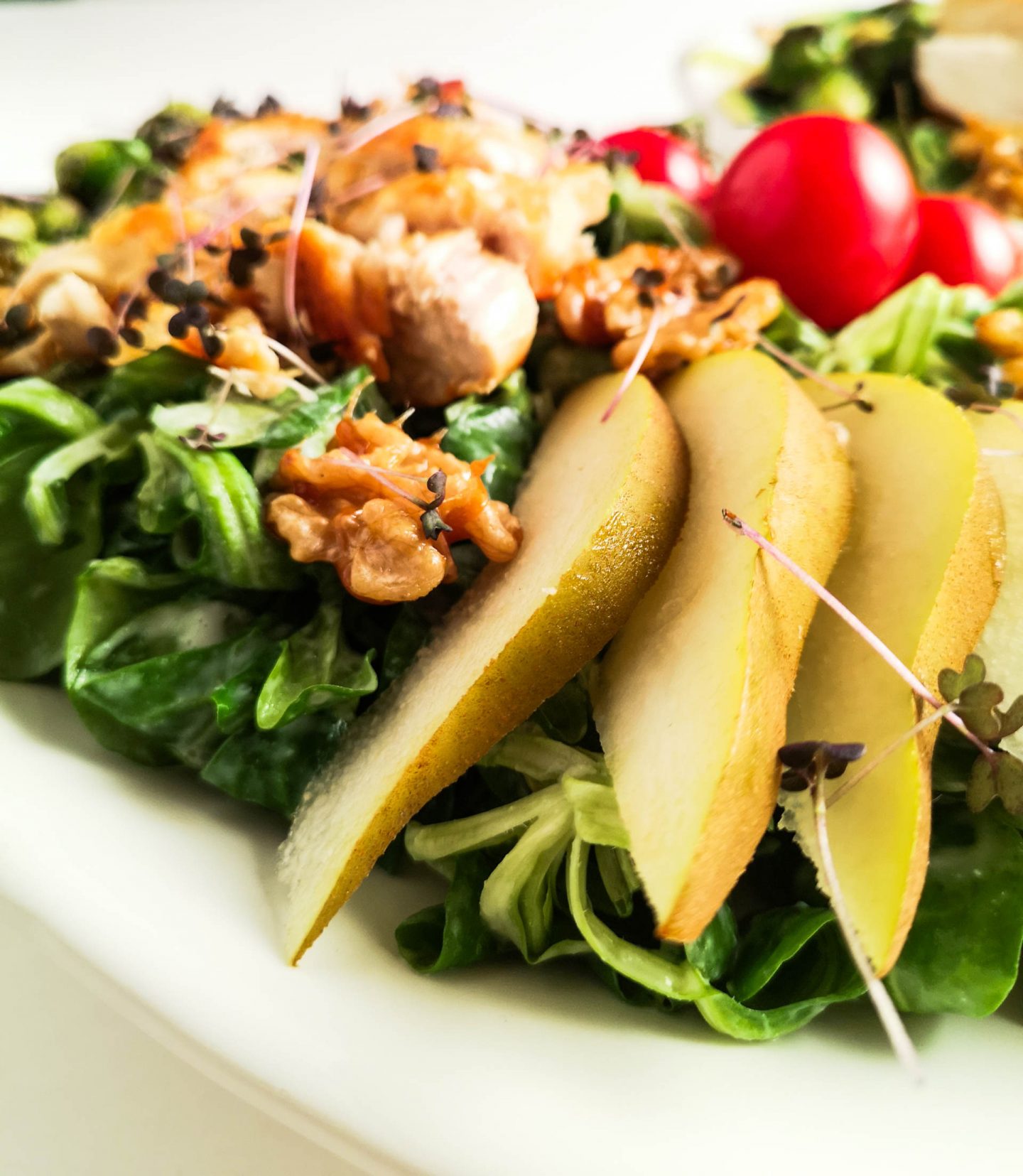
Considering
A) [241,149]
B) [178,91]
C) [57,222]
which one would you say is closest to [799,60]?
[178,91]

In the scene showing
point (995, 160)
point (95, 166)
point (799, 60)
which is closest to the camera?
point (95, 166)

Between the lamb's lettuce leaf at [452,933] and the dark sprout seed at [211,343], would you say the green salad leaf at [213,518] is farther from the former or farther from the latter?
the lamb's lettuce leaf at [452,933]

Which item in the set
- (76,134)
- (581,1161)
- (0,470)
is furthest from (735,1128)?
(76,134)

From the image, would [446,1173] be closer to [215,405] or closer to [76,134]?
[215,405]

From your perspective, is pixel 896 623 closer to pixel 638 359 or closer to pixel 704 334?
pixel 638 359

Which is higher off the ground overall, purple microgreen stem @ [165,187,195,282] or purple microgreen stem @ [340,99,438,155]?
purple microgreen stem @ [340,99,438,155]

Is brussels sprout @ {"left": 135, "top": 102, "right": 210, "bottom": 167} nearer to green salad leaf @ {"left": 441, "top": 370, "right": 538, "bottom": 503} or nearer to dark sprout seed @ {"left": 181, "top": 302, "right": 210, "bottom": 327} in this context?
dark sprout seed @ {"left": 181, "top": 302, "right": 210, "bottom": 327}

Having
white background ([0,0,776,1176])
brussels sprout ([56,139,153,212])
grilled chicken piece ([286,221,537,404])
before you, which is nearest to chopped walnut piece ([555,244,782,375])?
grilled chicken piece ([286,221,537,404])

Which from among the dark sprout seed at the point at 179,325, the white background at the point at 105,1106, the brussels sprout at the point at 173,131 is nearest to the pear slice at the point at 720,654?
the white background at the point at 105,1106
